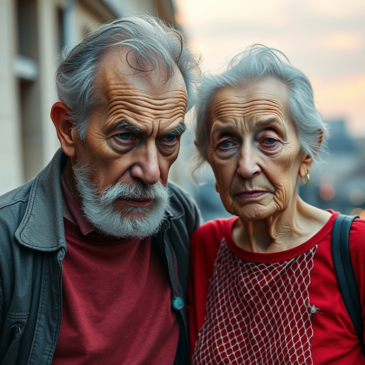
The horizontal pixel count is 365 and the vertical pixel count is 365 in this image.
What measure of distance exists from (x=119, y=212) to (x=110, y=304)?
18.2 inches

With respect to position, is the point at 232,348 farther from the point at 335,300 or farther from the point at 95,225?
the point at 95,225

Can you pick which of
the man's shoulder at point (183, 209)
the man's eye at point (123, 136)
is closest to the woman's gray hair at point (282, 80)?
the man's eye at point (123, 136)

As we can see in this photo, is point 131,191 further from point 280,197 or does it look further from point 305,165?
point 305,165

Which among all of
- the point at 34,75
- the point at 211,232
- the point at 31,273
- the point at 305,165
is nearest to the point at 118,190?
the point at 31,273

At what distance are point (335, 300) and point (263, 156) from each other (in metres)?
0.75

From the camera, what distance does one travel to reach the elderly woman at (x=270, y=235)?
2131mm

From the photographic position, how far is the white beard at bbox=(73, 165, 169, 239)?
88.3 inches

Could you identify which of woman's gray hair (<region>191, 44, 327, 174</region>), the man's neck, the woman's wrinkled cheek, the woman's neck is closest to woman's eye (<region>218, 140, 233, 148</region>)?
woman's gray hair (<region>191, 44, 327, 174</region>)

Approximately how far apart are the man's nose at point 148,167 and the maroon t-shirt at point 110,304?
379mm

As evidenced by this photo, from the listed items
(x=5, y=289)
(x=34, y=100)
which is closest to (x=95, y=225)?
(x=5, y=289)

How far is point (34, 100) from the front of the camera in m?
7.03

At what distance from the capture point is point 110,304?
2.31m
